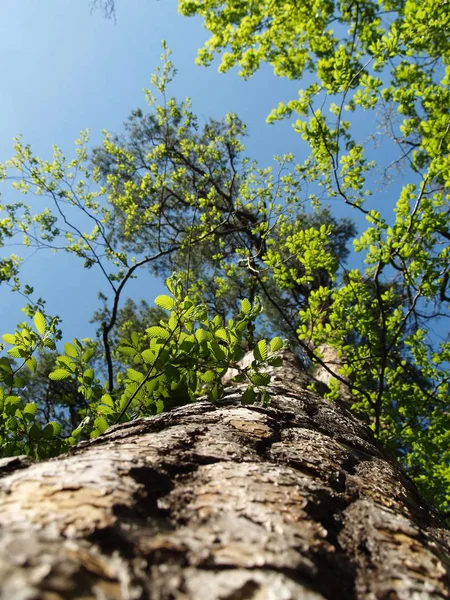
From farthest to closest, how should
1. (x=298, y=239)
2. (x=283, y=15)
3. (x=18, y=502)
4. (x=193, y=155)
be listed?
(x=193, y=155), (x=283, y=15), (x=298, y=239), (x=18, y=502)

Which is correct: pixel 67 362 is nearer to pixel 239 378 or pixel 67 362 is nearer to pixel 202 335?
pixel 202 335

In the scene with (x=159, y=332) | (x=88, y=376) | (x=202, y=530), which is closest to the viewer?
(x=202, y=530)

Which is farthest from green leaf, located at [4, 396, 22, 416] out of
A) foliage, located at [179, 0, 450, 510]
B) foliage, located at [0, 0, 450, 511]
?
foliage, located at [179, 0, 450, 510]

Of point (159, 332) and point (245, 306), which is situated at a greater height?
point (245, 306)

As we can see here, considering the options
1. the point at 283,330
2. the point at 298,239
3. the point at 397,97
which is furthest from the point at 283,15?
the point at 283,330

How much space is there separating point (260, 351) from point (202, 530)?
1030 millimetres

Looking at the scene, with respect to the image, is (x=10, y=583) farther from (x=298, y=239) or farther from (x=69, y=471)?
(x=298, y=239)

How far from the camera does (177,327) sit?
1.71m

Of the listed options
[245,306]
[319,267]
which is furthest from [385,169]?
[245,306]

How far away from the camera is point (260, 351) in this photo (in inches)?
64.7

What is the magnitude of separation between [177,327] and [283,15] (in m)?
6.48

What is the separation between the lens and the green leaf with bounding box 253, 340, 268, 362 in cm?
162

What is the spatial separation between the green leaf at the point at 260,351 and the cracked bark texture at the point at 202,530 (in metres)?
0.51

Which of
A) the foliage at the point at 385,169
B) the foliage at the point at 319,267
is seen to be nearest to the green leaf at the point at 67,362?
the foliage at the point at 319,267
